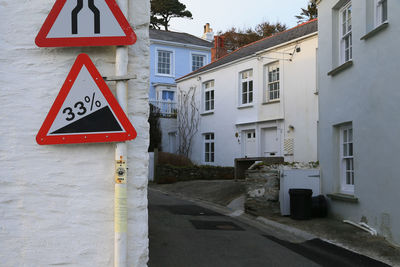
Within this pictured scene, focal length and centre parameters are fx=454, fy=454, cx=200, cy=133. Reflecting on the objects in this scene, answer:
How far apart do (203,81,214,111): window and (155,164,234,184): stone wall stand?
496cm

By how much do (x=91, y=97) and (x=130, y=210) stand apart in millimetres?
914

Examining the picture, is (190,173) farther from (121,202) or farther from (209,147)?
(121,202)

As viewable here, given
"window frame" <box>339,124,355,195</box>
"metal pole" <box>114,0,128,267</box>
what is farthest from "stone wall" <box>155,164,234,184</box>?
"metal pole" <box>114,0,128,267</box>

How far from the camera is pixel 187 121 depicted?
1110 inches

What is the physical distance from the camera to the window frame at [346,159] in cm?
1130

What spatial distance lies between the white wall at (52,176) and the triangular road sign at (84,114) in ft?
0.50

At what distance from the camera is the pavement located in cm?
825

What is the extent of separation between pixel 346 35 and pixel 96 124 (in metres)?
9.78

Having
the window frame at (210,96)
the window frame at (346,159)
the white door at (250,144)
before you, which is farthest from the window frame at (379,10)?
the window frame at (210,96)

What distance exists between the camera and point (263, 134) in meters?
22.2

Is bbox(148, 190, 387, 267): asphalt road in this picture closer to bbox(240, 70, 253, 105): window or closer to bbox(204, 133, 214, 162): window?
bbox(240, 70, 253, 105): window

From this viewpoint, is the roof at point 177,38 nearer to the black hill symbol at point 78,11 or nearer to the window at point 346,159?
the window at point 346,159

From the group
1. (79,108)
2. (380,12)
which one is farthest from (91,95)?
(380,12)

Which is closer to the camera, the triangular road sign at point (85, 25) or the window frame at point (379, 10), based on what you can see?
the triangular road sign at point (85, 25)
